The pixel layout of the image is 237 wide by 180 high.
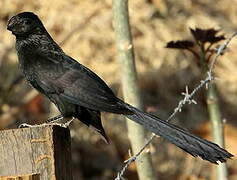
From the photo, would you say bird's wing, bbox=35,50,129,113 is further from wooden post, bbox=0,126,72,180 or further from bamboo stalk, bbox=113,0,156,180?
wooden post, bbox=0,126,72,180

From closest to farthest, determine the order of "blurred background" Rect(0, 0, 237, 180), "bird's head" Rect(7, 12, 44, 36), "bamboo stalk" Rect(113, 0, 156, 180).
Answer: "bird's head" Rect(7, 12, 44, 36)
"bamboo stalk" Rect(113, 0, 156, 180)
"blurred background" Rect(0, 0, 237, 180)

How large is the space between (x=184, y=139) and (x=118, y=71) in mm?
3617

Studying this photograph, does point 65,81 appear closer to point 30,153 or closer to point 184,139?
point 184,139

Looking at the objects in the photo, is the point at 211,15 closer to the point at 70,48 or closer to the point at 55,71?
the point at 70,48

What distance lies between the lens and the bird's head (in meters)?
3.36

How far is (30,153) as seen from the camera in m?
2.49

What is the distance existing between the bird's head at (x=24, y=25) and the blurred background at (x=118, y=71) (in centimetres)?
287

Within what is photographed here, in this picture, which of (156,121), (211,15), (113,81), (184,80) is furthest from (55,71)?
(211,15)

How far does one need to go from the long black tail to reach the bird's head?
68 cm

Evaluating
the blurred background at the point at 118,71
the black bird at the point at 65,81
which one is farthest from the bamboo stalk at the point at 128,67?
the blurred background at the point at 118,71

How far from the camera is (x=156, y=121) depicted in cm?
305

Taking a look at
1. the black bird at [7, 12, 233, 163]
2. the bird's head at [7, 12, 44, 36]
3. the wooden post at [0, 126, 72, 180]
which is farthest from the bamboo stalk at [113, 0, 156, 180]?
the wooden post at [0, 126, 72, 180]

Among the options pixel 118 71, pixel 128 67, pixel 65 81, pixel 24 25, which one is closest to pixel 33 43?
pixel 24 25

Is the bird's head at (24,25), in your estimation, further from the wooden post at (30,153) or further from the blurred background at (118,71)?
the blurred background at (118,71)
